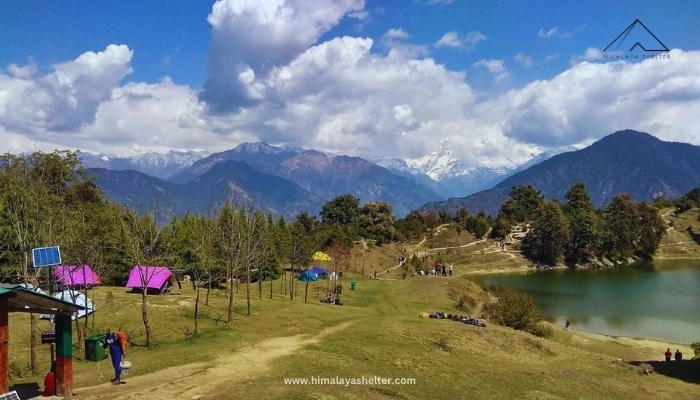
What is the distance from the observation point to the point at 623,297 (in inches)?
3447

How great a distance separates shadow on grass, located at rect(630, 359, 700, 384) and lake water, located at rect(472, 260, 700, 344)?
2265cm

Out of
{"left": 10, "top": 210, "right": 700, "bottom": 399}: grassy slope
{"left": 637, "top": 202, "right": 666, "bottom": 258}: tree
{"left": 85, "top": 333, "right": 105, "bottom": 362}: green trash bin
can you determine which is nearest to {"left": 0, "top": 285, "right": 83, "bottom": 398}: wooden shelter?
{"left": 10, "top": 210, "right": 700, "bottom": 399}: grassy slope

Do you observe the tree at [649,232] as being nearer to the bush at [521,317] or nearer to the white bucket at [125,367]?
the bush at [521,317]

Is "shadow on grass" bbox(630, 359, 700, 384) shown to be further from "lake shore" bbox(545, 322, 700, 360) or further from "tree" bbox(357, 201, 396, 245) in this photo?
"tree" bbox(357, 201, 396, 245)

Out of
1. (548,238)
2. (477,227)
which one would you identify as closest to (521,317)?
(548,238)

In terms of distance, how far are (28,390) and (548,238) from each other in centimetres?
14199

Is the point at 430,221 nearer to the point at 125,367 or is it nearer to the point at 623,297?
the point at 623,297

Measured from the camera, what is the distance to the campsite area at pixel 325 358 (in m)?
22.2

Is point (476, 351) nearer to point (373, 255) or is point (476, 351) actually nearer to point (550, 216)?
point (373, 255)

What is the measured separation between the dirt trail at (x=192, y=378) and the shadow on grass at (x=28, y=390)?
1.62m

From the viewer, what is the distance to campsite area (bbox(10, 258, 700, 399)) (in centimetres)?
2219

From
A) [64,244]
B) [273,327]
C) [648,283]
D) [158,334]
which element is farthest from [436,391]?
[648,283]

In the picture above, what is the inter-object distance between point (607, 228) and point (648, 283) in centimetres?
5084

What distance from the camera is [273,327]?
37.8 m
